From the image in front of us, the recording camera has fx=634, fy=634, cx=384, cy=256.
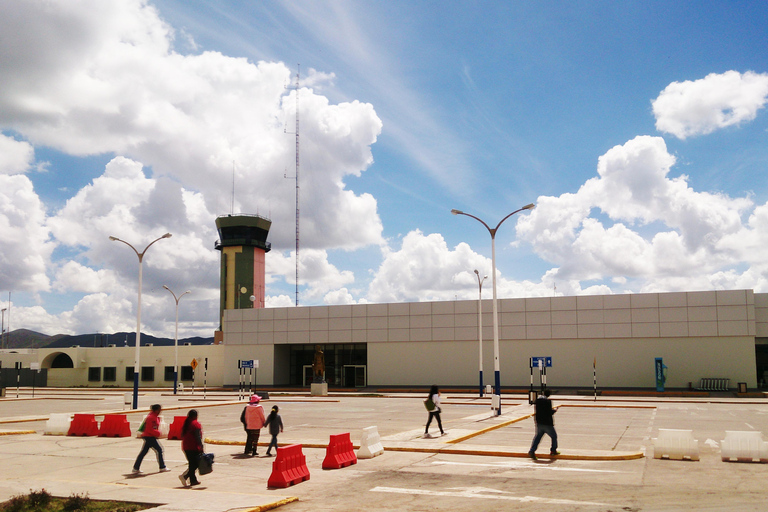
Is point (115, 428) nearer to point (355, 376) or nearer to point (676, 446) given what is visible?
point (676, 446)

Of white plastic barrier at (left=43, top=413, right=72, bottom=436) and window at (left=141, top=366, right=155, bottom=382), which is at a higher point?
white plastic barrier at (left=43, top=413, right=72, bottom=436)

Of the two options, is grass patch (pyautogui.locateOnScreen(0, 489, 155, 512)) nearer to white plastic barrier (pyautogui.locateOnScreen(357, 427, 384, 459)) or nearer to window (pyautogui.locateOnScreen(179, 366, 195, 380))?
white plastic barrier (pyautogui.locateOnScreen(357, 427, 384, 459))

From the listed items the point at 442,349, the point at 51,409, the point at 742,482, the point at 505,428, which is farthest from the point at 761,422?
the point at 51,409

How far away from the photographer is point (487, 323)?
186ft

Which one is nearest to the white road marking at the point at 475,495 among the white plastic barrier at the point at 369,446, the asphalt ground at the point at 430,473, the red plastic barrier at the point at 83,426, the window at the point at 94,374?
the asphalt ground at the point at 430,473

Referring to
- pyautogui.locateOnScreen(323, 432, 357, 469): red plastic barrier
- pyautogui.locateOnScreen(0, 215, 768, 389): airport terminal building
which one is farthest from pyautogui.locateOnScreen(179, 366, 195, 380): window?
pyautogui.locateOnScreen(323, 432, 357, 469): red plastic barrier

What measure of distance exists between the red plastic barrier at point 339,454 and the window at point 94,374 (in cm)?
6759

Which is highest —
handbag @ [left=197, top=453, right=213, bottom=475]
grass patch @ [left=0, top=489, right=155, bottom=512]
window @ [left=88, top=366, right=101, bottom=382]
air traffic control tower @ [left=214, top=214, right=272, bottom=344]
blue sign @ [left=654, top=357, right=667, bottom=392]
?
air traffic control tower @ [left=214, top=214, right=272, bottom=344]

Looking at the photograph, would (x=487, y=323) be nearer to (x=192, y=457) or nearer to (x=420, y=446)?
(x=420, y=446)

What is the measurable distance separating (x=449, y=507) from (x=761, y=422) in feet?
70.8

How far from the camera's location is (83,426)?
74.1ft

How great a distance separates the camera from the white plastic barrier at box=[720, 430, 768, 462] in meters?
15.5

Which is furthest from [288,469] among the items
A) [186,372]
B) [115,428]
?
[186,372]

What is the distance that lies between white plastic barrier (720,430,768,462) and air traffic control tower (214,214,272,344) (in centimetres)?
7664
